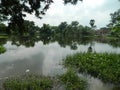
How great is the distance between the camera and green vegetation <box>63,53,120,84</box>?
17.3m

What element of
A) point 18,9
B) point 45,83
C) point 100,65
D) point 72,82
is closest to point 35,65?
point 100,65

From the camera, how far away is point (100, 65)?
19.9 metres

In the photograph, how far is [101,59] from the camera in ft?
73.1

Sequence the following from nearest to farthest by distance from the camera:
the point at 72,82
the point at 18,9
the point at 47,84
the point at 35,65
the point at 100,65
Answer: the point at 18,9
the point at 47,84
the point at 72,82
the point at 100,65
the point at 35,65

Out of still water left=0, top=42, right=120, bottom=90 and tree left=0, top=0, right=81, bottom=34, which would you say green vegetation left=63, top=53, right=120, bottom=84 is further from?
tree left=0, top=0, right=81, bottom=34

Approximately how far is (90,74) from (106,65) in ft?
5.29

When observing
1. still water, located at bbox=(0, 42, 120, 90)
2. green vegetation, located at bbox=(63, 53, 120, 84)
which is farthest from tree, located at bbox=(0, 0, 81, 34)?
green vegetation, located at bbox=(63, 53, 120, 84)

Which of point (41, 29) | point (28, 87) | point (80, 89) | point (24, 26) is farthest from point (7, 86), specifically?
point (41, 29)

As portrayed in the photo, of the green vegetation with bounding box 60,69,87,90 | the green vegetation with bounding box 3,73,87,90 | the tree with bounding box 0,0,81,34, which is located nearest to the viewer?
the tree with bounding box 0,0,81,34

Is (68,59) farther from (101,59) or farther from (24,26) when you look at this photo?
(24,26)

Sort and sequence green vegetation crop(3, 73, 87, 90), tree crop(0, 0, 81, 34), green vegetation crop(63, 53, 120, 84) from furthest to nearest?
green vegetation crop(63, 53, 120, 84), green vegetation crop(3, 73, 87, 90), tree crop(0, 0, 81, 34)

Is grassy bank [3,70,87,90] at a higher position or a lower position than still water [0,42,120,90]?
higher

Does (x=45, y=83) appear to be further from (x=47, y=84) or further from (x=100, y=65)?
(x=100, y=65)

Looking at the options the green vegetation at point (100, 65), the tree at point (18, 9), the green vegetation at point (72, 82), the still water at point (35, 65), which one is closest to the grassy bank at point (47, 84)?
the green vegetation at point (72, 82)
